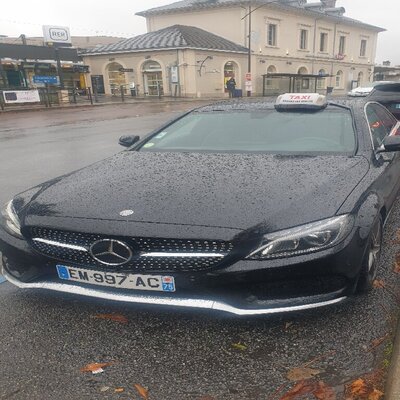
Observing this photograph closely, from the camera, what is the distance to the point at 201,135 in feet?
12.7

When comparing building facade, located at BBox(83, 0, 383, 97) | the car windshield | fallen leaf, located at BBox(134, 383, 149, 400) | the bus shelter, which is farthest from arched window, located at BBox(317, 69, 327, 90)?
fallen leaf, located at BBox(134, 383, 149, 400)

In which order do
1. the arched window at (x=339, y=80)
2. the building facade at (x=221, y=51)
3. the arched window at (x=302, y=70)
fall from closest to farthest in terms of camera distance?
the building facade at (x=221, y=51) < the arched window at (x=302, y=70) < the arched window at (x=339, y=80)

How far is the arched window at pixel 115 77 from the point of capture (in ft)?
135

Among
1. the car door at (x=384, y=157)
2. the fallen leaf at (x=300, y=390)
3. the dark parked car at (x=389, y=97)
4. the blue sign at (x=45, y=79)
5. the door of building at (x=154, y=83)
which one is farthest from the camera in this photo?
the door of building at (x=154, y=83)

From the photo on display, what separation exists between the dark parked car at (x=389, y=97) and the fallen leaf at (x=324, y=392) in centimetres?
962

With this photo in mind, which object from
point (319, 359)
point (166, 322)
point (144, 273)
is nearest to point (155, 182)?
point (144, 273)

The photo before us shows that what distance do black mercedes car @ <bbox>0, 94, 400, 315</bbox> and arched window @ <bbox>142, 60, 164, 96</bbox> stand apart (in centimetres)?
3743

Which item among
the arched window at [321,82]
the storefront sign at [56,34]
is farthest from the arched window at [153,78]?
the arched window at [321,82]

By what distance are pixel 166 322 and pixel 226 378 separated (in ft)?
1.99

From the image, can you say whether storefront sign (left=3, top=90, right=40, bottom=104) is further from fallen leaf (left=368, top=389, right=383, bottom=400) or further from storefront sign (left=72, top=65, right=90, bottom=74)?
fallen leaf (left=368, top=389, right=383, bottom=400)

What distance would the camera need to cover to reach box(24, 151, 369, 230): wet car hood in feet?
7.50

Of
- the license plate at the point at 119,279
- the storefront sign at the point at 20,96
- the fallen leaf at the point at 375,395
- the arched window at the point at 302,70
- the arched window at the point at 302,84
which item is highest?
the license plate at the point at 119,279

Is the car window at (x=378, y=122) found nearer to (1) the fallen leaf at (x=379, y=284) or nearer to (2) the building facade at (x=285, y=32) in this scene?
(1) the fallen leaf at (x=379, y=284)

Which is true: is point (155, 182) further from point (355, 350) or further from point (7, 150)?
point (7, 150)
